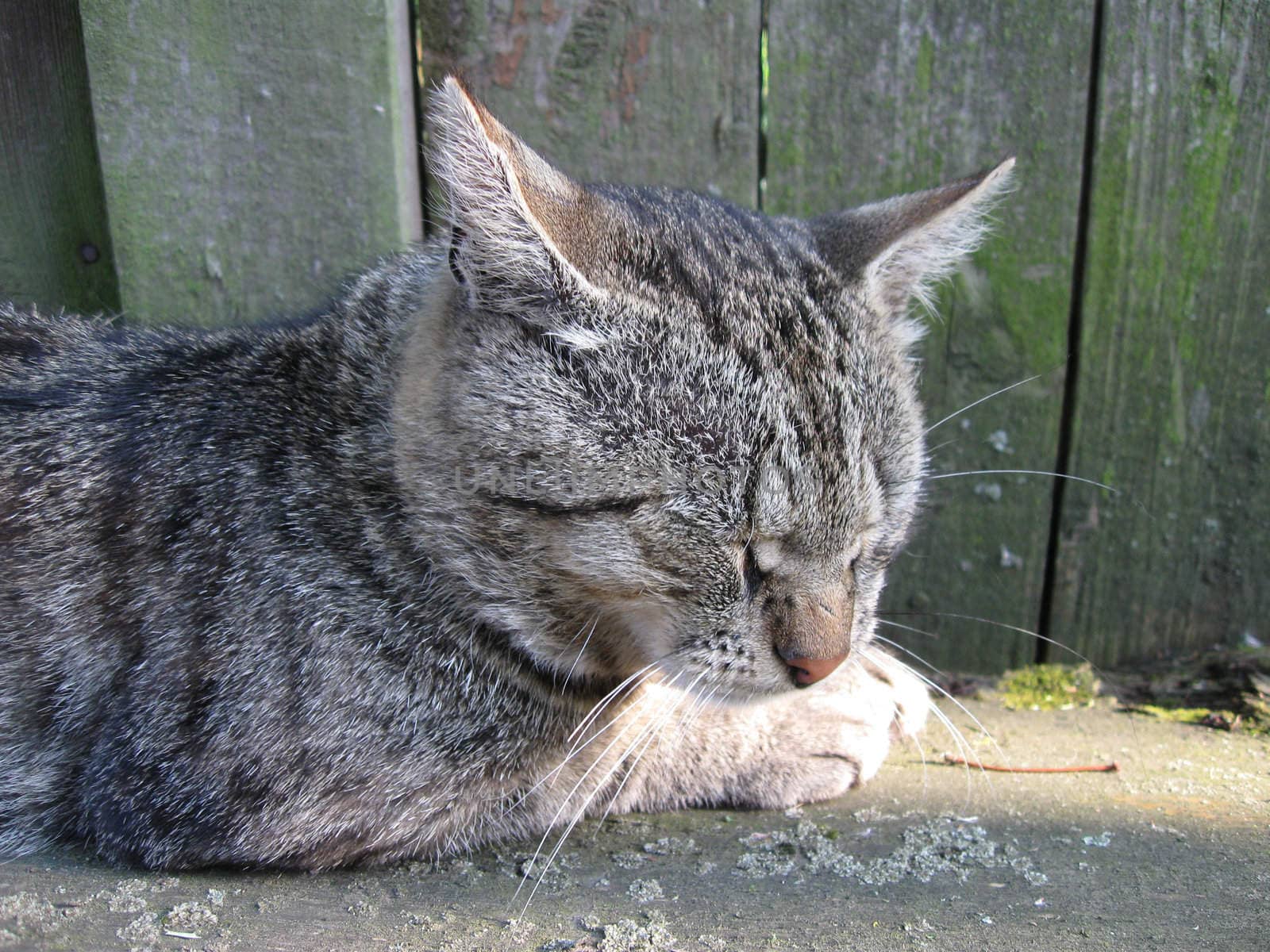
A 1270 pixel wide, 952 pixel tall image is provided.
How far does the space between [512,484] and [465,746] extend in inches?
21.4

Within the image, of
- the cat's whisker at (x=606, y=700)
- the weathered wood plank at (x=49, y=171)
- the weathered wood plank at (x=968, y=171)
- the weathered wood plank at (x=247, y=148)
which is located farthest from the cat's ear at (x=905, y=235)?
the weathered wood plank at (x=49, y=171)

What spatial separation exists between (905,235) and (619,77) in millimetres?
984

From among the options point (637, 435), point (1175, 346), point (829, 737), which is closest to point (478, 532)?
point (637, 435)

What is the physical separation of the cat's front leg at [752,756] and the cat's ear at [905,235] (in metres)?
0.79

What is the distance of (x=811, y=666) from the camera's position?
5.98 ft

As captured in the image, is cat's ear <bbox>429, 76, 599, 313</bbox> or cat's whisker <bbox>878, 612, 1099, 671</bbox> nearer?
cat's ear <bbox>429, 76, 599, 313</bbox>

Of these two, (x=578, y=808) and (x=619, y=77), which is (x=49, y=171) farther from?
(x=578, y=808)

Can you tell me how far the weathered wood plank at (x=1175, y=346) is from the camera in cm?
259

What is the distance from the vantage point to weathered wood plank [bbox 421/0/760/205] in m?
2.62

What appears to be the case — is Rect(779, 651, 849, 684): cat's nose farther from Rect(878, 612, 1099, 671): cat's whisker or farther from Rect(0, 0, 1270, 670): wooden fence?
Rect(0, 0, 1270, 670): wooden fence

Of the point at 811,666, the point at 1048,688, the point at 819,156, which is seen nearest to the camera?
the point at 811,666

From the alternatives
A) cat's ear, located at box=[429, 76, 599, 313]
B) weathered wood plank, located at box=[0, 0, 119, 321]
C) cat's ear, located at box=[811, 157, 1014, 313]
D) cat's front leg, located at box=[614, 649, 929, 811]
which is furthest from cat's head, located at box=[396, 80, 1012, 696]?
weathered wood plank, located at box=[0, 0, 119, 321]

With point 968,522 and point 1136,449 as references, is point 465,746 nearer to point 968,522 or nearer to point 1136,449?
point 968,522

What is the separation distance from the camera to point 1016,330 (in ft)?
9.12
